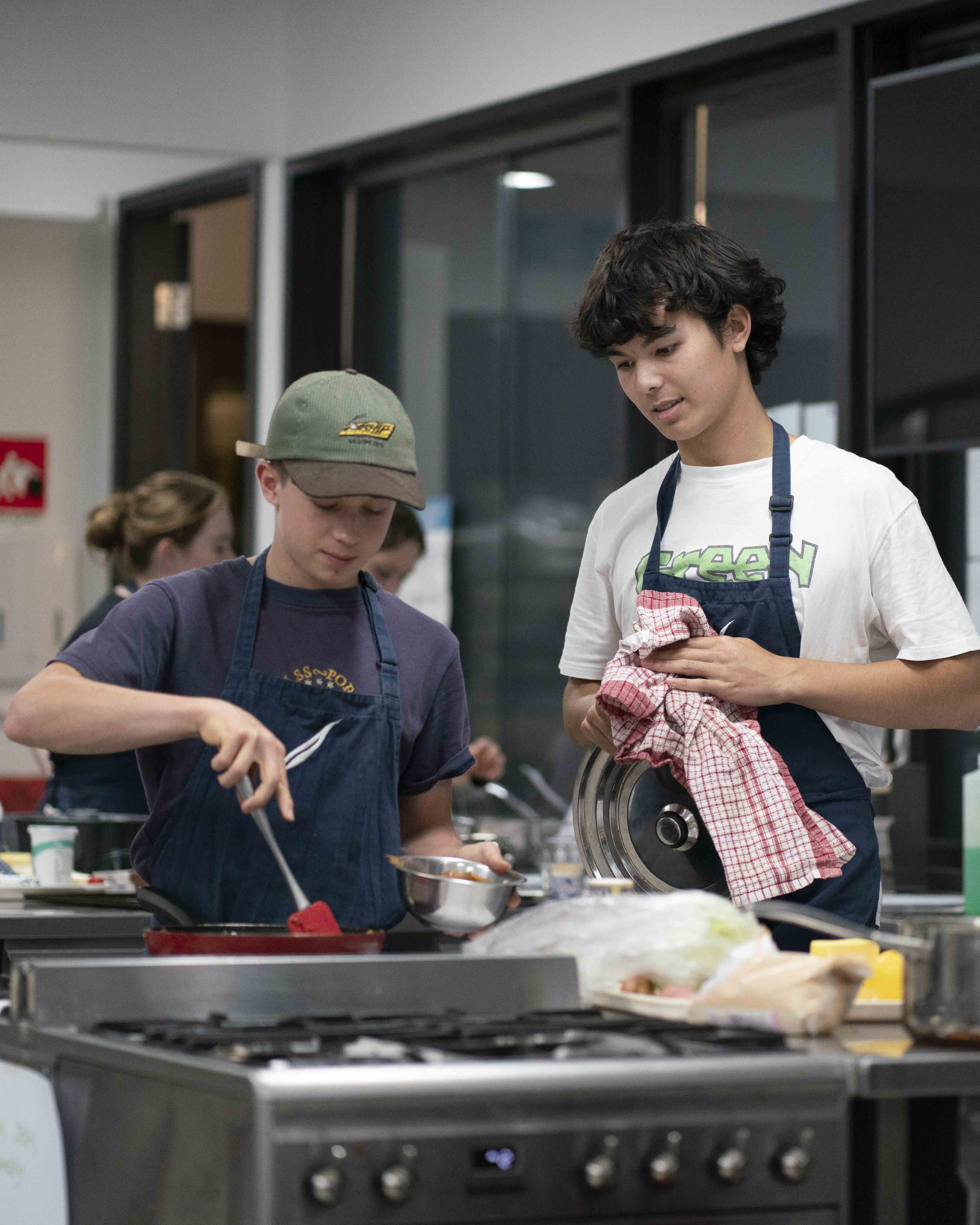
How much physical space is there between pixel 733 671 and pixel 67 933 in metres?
1.12

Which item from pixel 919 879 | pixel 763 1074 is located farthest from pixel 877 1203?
pixel 919 879

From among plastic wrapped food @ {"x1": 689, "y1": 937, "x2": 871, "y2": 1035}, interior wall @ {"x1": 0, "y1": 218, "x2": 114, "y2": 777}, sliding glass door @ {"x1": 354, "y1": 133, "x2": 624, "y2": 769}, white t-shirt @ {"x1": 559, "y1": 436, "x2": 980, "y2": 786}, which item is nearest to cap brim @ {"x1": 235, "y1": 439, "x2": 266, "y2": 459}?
white t-shirt @ {"x1": 559, "y1": 436, "x2": 980, "y2": 786}

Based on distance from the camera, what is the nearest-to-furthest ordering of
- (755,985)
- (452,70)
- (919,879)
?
(755,985) < (919,879) < (452,70)

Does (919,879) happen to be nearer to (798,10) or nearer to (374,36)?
(798,10)

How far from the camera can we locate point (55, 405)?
6.15 m

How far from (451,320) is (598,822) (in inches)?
138

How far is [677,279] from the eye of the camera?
221 cm

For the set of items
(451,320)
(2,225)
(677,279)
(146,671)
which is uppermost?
(2,225)

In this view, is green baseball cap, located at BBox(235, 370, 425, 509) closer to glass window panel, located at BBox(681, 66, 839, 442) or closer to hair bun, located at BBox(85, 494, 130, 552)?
hair bun, located at BBox(85, 494, 130, 552)

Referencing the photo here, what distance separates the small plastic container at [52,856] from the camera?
297cm

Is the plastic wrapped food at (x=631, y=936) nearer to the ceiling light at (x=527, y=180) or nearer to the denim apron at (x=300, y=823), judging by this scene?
the denim apron at (x=300, y=823)

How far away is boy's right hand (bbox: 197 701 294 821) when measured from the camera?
5.75ft

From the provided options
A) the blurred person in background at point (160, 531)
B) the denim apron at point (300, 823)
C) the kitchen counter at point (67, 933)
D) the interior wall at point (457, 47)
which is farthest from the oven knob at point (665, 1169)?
the interior wall at point (457, 47)

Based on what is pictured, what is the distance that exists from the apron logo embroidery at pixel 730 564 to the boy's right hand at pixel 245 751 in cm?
65
